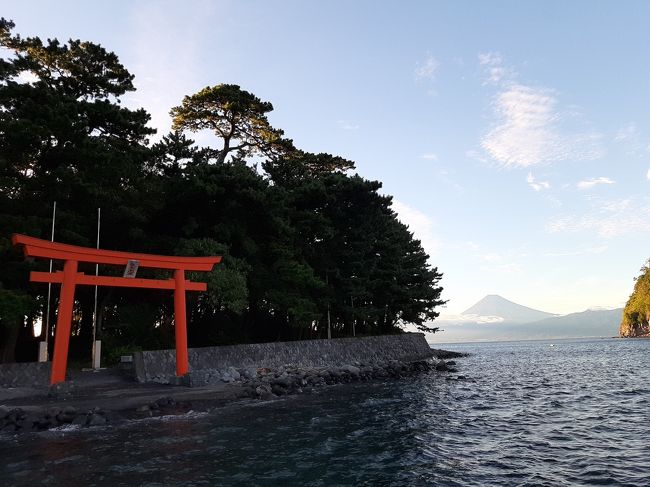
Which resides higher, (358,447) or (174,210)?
(174,210)

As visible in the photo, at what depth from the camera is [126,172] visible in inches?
809

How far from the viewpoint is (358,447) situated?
939 cm

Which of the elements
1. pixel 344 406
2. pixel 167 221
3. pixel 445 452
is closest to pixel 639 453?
pixel 445 452

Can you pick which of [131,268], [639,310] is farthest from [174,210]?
[639,310]

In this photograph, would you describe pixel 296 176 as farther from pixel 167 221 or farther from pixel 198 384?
pixel 198 384

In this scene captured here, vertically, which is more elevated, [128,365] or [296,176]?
[296,176]

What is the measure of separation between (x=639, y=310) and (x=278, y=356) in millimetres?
112855

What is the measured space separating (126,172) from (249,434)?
14663mm

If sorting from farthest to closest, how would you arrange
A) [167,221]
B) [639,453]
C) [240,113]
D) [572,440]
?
[240,113] < [167,221] < [572,440] < [639,453]

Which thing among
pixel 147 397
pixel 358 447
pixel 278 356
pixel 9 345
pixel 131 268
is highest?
pixel 131 268

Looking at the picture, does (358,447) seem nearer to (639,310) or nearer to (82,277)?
(82,277)

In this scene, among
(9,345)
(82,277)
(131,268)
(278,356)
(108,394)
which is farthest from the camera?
(278,356)

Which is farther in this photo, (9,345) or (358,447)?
(9,345)

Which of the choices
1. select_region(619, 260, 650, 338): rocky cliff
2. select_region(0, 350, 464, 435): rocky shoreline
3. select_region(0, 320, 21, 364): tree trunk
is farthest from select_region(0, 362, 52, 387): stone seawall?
select_region(619, 260, 650, 338): rocky cliff
